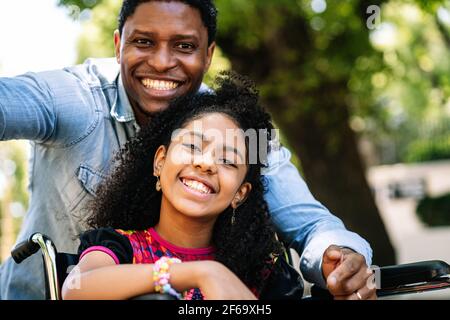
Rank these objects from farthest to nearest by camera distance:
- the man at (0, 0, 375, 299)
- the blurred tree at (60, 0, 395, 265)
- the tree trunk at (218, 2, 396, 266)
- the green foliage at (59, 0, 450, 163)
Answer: the tree trunk at (218, 2, 396, 266)
the blurred tree at (60, 0, 395, 265)
the green foliage at (59, 0, 450, 163)
the man at (0, 0, 375, 299)

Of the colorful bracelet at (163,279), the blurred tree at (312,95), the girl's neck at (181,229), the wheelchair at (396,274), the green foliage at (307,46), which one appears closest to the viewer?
the colorful bracelet at (163,279)

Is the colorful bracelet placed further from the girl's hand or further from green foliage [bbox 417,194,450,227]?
green foliage [bbox 417,194,450,227]

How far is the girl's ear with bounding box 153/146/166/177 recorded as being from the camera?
2.17 metres

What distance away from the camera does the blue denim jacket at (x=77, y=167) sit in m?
2.13

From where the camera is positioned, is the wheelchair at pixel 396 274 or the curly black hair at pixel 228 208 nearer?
the wheelchair at pixel 396 274

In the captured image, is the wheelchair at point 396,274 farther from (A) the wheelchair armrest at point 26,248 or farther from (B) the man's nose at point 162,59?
(B) the man's nose at point 162,59

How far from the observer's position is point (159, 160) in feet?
7.20

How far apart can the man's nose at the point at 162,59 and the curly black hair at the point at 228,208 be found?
0.15m

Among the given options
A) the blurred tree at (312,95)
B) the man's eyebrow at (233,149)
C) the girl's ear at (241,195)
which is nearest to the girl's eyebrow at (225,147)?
the man's eyebrow at (233,149)

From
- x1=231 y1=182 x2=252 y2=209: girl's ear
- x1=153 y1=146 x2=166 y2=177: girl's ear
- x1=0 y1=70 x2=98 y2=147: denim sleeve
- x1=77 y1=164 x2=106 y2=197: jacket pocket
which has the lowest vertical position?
x1=231 y1=182 x2=252 y2=209: girl's ear

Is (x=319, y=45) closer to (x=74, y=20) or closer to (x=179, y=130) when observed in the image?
(x=74, y=20)

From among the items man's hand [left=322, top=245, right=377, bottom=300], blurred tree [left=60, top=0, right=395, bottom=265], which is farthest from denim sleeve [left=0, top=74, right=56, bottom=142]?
blurred tree [left=60, top=0, right=395, bottom=265]

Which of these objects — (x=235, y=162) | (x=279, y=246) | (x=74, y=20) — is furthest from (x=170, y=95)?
(x=74, y=20)
